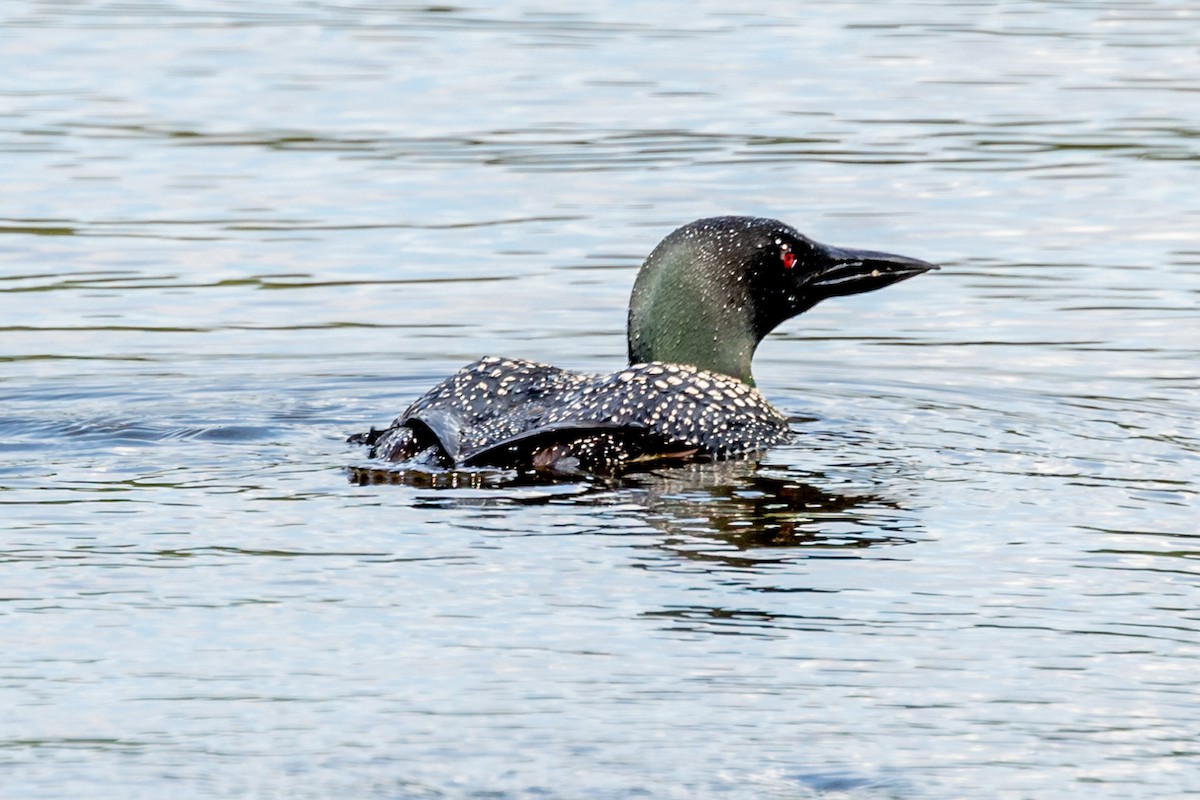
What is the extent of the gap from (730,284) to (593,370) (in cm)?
128

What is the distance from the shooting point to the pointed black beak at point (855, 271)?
8.01m

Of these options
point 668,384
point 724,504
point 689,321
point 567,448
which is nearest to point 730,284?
point 689,321

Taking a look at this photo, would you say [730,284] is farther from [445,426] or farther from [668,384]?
[445,426]

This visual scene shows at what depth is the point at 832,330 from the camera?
9750 mm

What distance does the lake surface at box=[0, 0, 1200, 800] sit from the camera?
464 centimetres

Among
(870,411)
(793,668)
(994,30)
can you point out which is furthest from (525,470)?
(994,30)

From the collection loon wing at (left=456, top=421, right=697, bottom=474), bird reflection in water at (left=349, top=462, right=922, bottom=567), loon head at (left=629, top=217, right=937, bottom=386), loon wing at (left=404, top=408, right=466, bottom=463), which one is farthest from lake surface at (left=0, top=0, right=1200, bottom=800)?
loon head at (left=629, top=217, right=937, bottom=386)

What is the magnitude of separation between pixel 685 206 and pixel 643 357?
399 cm

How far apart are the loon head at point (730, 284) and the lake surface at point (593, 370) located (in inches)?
14.9

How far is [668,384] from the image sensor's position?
7.11 m

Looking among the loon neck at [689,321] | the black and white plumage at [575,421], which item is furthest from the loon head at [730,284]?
the black and white plumage at [575,421]

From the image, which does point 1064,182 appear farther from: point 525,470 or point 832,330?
point 525,470

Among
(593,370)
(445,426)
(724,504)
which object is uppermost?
(445,426)

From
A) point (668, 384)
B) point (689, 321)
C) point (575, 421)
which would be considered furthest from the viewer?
point (689, 321)
